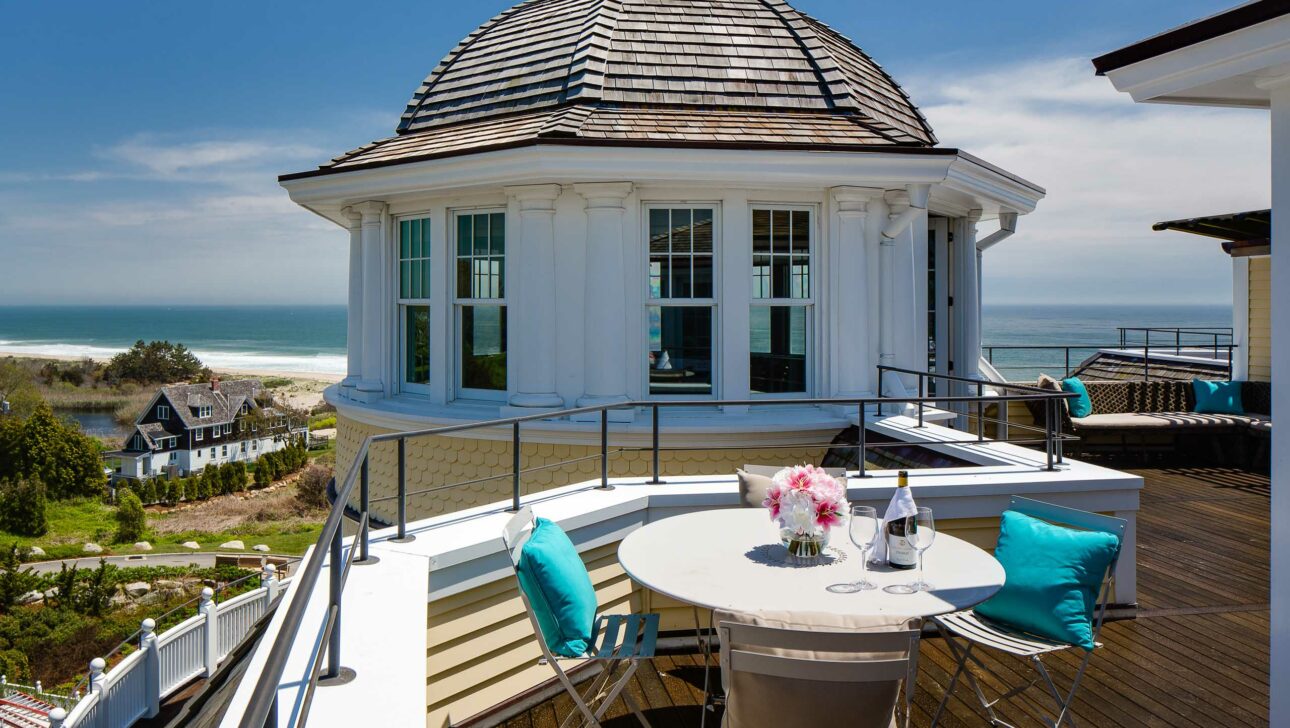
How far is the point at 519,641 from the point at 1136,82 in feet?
12.4

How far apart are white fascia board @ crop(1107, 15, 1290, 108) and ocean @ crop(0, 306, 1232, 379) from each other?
71.9m

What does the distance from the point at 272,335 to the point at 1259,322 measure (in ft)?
450

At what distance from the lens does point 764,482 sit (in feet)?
16.3

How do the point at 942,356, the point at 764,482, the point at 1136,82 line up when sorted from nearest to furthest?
the point at 1136,82
the point at 764,482
the point at 942,356

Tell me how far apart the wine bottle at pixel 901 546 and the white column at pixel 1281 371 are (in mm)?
1271

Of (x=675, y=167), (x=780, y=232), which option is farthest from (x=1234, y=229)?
(x=675, y=167)

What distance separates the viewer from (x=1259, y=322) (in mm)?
14281

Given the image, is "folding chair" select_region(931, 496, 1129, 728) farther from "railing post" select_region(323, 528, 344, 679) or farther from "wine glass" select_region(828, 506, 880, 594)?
"railing post" select_region(323, 528, 344, 679)

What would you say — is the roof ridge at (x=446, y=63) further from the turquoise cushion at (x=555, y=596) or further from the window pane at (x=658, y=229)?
the turquoise cushion at (x=555, y=596)

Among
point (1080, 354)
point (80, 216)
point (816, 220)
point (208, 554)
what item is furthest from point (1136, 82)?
point (80, 216)

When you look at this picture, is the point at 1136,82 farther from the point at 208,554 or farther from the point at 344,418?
the point at 208,554

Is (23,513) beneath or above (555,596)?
beneath

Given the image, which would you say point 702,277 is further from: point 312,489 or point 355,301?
point 312,489

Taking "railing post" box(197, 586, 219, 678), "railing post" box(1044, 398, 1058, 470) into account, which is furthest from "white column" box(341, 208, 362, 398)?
"railing post" box(197, 586, 219, 678)
